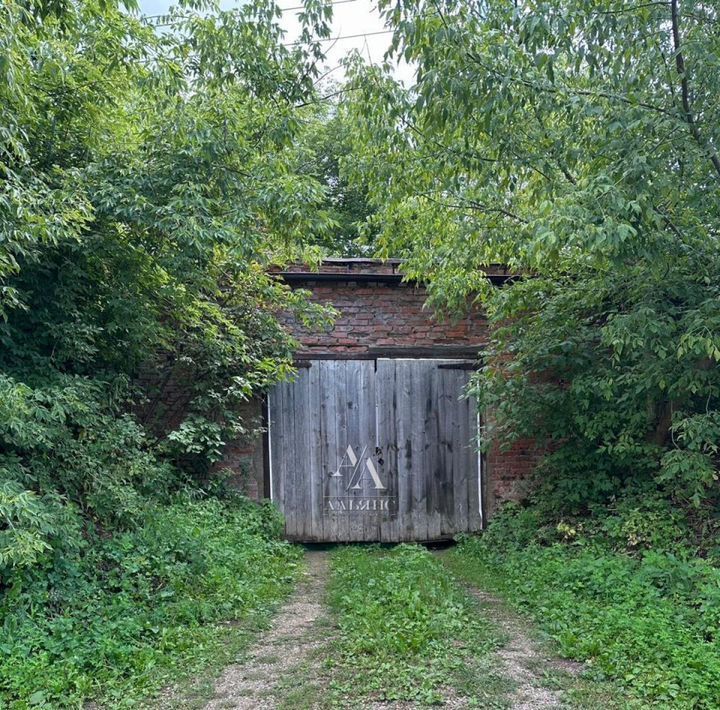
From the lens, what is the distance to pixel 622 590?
4.27 m

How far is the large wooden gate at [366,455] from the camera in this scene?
7285mm

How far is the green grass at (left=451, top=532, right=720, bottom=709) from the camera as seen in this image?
312cm

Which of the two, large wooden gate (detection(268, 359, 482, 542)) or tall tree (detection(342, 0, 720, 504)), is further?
large wooden gate (detection(268, 359, 482, 542))

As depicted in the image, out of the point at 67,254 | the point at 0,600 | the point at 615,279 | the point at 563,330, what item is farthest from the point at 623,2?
the point at 0,600

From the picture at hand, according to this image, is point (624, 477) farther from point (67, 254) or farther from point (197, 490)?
point (67, 254)

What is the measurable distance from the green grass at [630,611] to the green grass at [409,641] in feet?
1.59

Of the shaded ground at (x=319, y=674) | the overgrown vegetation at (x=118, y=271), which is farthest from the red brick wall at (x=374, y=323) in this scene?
the shaded ground at (x=319, y=674)

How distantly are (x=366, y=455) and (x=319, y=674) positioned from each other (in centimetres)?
394

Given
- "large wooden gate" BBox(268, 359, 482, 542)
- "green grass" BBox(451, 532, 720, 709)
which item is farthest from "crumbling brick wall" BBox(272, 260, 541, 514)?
"green grass" BBox(451, 532, 720, 709)

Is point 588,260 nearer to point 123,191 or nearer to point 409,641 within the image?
point 409,641

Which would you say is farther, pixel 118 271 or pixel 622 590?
pixel 118 271

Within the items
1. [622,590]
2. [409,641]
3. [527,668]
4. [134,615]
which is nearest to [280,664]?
[409,641]

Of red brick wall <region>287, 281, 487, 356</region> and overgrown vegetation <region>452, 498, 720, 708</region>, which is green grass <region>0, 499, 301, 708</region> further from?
red brick wall <region>287, 281, 487, 356</region>

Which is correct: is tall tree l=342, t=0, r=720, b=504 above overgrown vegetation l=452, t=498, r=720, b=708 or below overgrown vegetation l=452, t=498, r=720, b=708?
above
